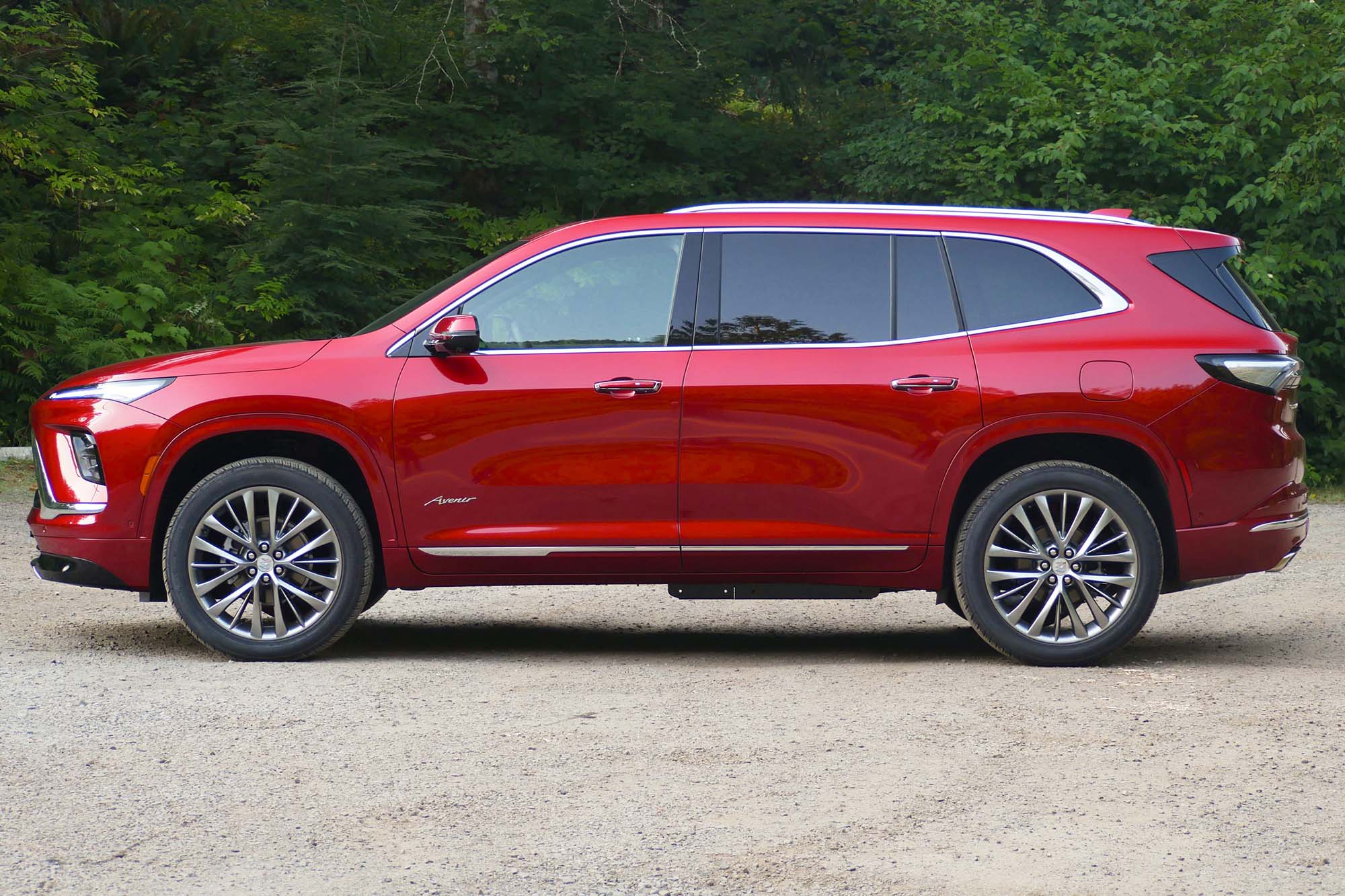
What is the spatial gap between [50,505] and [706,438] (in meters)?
2.89

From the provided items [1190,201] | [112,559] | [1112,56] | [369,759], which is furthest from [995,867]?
[1112,56]

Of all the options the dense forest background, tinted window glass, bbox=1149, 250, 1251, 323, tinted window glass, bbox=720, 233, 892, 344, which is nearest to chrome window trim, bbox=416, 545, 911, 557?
tinted window glass, bbox=720, 233, 892, 344

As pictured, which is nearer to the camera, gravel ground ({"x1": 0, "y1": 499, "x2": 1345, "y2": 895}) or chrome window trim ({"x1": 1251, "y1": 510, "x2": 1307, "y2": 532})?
gravel ground ({"x1": 0, "y1": 499, "x2": 1345, "y2": 895})

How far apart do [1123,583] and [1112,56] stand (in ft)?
35.8

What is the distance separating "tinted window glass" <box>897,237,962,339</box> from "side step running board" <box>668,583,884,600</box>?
Answer: 113 cm

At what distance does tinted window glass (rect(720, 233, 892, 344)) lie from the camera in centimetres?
674

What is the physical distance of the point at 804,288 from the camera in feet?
22.3

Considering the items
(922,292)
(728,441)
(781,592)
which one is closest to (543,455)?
(728,441)

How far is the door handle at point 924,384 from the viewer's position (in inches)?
261

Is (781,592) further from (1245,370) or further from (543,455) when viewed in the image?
(1245,370)

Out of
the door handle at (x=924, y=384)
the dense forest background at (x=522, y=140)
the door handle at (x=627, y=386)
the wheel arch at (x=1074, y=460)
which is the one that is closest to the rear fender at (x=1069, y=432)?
the wheel arch at (x=1074, y=460)

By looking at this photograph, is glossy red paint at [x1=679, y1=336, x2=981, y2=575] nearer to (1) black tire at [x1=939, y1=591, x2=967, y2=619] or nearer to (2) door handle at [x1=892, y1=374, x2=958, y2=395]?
(2) door handle at [x1=892, y1=374, x2=958, y2=395]

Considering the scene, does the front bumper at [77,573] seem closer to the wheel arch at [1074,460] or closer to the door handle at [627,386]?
the door handle at [627,386]

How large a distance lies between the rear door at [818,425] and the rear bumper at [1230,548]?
1086 millimetres
